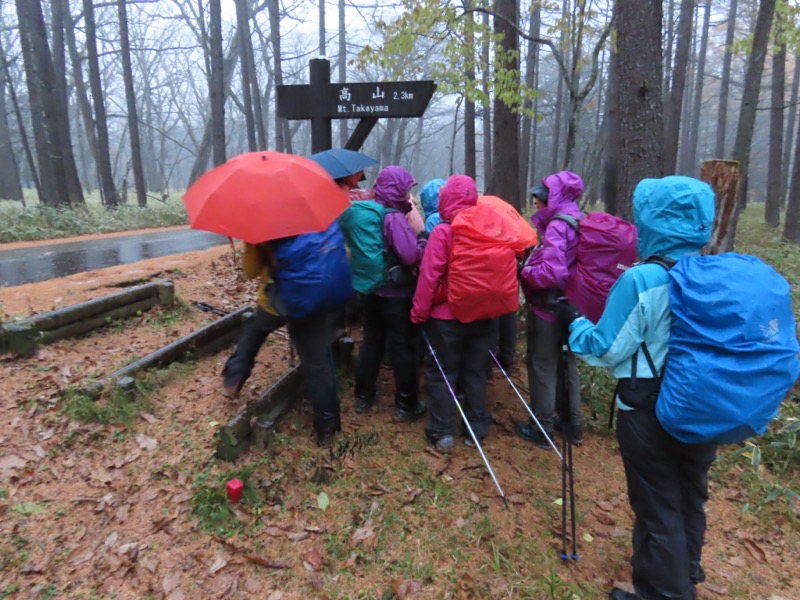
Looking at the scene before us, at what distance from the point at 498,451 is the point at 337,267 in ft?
7.58

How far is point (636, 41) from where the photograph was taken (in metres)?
5.55

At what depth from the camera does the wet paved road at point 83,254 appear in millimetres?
7074

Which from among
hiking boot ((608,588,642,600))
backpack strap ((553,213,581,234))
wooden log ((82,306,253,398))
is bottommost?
hiking boot ((608,588,642,600))

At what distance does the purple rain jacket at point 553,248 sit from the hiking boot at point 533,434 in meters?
1.15

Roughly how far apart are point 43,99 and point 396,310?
48.1ft

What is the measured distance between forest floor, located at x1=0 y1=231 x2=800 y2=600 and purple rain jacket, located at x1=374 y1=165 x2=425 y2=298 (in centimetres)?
158

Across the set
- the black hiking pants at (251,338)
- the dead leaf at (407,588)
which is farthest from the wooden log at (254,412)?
the dead leaf at (407,588)

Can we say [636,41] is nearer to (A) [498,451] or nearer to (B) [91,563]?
(A) [498,451]

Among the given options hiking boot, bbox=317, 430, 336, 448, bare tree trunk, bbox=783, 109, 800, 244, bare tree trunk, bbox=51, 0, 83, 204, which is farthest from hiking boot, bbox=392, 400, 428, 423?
bare tree trunk, bbox=51, 0, 83, 204

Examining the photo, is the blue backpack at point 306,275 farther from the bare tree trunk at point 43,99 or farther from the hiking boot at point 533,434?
the bare tree trunk at point 43,99

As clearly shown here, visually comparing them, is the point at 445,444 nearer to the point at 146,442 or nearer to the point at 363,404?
the point at 363,404

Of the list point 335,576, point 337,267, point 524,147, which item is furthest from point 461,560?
point 524,147

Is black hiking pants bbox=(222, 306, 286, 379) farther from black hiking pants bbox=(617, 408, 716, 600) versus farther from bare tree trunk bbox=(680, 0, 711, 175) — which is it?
bare tree trunk bbox=(680, 0, 711, 175)

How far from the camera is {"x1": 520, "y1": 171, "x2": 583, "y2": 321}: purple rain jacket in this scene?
4.01 meters
